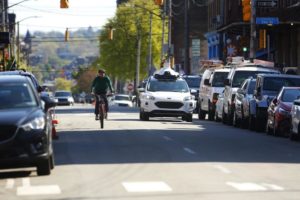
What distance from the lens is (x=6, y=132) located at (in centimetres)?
1582

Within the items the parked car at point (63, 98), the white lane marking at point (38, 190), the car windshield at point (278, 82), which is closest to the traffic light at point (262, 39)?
the car windshield at point (278, 82)

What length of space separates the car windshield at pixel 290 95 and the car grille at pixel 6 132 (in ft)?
50.9

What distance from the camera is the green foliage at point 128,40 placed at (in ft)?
357

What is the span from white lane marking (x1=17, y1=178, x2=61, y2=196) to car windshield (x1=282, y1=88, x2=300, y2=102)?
15856 millimetres

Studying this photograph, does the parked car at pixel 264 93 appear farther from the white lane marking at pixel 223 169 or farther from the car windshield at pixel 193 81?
the car windshield at pixel 193 81

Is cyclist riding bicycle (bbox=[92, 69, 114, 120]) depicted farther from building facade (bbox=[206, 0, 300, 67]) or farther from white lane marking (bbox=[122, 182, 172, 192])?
building facade (bbox=[206, 0, 300, 67])

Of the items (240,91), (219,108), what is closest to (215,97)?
(219,108)

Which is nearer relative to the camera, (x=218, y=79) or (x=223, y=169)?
(x=223, y=169)

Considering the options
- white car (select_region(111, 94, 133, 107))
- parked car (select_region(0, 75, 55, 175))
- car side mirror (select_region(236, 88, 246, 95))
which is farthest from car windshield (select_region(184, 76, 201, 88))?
parked car (select_region(0, 75, 55, 175))

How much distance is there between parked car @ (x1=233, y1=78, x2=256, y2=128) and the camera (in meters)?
34.6

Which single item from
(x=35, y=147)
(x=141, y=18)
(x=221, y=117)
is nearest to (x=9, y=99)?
(x=35, y=147)

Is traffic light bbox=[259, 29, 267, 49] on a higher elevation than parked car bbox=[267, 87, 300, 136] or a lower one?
higher

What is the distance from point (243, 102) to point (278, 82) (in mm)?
1729

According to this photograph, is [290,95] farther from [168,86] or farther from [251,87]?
[168,86]
